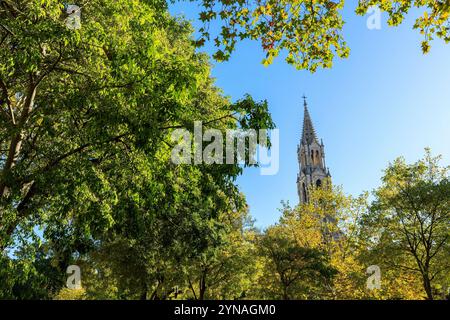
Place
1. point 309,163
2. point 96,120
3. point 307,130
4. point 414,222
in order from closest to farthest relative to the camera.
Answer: point 96,120 → point 414,222 → point 309,163 → point 307,130

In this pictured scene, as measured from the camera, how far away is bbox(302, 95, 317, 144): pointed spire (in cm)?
8875

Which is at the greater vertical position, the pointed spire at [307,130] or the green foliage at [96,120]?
the pointed spire at [307,130]

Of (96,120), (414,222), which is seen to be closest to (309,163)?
(414,222)

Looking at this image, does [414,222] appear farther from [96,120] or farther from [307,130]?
[307,130]

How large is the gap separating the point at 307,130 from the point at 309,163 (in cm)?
1056

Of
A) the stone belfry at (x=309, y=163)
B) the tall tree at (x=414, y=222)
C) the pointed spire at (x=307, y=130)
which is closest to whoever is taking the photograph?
the tall tree at (x=414, y=222)

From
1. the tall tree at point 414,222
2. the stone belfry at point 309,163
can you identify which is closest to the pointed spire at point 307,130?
the stone belfry at point 309,163

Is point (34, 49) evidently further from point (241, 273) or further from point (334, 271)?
point (241, 273)

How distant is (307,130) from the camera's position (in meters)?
91.2

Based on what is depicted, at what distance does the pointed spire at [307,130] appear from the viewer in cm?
8875

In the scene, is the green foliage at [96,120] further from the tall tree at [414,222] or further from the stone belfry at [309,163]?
the stone belfry at [309,163]

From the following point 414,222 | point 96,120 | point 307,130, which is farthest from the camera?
point 307,130

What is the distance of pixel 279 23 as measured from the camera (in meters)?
8.14
